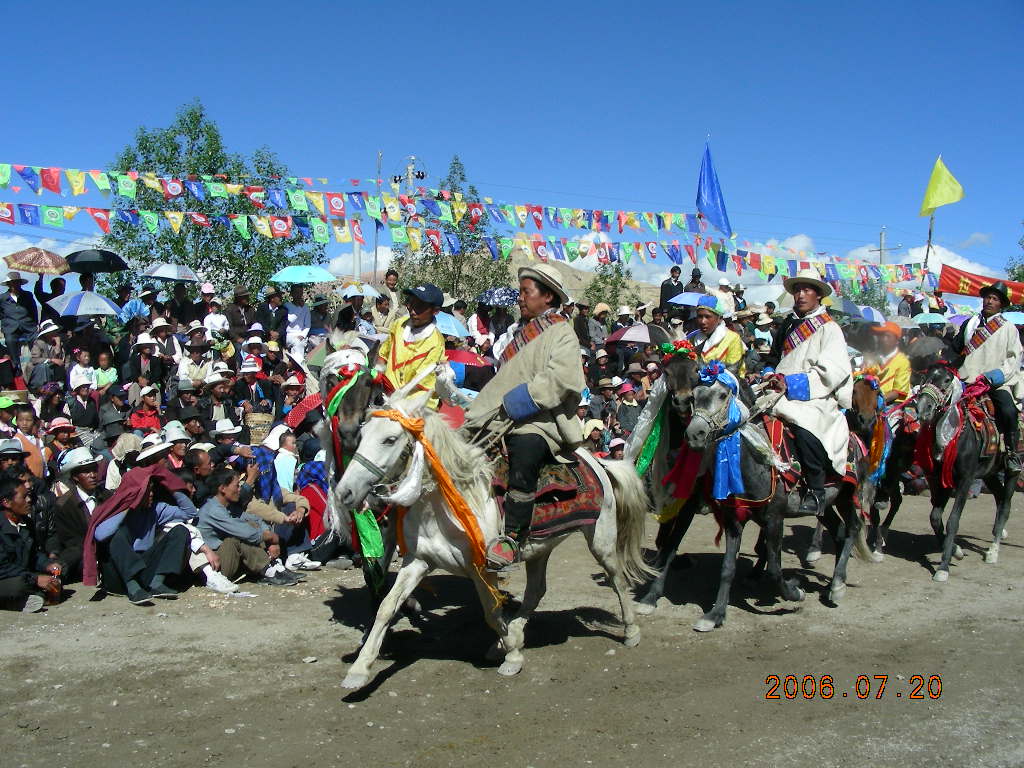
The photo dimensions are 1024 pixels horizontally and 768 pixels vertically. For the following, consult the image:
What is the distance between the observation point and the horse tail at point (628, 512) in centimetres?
673

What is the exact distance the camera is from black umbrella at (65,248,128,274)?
44.8ft

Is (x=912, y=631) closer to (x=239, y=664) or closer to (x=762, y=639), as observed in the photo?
(x=762, y=639)

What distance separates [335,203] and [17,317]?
5772 millimetres

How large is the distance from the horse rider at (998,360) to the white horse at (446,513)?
5260 mm

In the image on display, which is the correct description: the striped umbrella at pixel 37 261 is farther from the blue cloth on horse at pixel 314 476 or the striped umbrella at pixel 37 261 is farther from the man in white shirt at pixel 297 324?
the blue cloth on horse at pixel 314 476

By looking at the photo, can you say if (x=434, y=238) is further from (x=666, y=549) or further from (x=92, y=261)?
(x=666, y=549)

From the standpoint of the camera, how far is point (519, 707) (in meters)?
5.59

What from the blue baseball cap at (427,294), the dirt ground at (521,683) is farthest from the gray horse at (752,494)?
the blue baseball cap at (427,294)

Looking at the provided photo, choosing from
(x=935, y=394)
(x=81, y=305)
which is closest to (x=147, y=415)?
(x=81, y=305)

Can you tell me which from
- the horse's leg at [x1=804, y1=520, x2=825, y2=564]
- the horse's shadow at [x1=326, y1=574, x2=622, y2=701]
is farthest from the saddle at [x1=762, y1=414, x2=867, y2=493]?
the horse's shadow at [x1=326, y1=574, x2=622, y2=701]

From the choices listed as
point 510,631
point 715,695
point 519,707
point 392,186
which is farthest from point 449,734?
point 392,186

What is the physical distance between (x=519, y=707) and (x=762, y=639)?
2390mm

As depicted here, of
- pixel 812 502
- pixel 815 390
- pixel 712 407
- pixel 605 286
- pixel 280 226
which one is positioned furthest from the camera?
pixel 605 286

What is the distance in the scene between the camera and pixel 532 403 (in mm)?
5777
